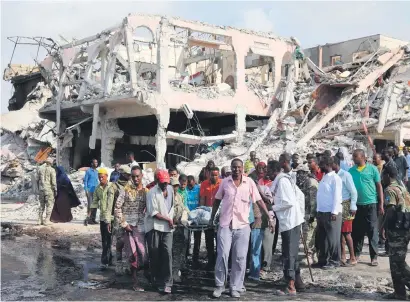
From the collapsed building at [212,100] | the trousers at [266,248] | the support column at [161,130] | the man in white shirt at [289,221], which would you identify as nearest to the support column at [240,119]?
the collapsed building at [212,100]

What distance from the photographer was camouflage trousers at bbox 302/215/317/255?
7.41m

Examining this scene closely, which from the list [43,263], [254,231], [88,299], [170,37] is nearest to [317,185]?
[254,231]

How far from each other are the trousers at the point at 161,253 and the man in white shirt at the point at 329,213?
2.29m

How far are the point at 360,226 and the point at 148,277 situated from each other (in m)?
3.17

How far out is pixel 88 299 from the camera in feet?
19.2

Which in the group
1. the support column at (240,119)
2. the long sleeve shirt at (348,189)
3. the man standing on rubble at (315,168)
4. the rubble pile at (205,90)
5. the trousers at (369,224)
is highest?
the rubble pile at (205,90)

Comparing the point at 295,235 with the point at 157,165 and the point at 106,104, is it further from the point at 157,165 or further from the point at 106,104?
the point at 106,104

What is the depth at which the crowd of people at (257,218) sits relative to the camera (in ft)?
19.4

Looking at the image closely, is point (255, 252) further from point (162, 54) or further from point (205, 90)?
point (205, 90)

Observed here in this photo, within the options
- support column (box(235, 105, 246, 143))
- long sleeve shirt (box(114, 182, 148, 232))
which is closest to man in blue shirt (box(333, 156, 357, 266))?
long sleeve shirt (box(114, 182, 148, 232))

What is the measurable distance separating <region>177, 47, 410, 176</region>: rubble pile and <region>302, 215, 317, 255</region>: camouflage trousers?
8.63m

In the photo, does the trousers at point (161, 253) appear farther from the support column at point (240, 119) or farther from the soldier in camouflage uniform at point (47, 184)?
the support column at point (240, 119)

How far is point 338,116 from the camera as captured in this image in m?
19.5

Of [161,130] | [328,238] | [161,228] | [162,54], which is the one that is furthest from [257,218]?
[162,54]
